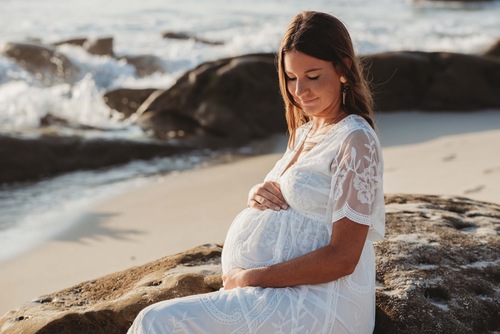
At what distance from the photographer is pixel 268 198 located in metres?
2.96

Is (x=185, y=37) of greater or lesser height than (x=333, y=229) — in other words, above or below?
below

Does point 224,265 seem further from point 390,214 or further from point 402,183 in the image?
point 402,183

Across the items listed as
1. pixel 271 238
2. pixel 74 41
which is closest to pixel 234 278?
pixel 271 238

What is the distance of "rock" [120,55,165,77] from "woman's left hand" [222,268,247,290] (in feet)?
40.6

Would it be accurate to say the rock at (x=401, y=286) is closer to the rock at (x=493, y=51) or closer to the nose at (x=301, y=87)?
the nose at (x=301, y=87)

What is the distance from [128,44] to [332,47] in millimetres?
16786

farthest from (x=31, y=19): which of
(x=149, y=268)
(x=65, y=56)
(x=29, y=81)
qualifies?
(x=149, y=268)

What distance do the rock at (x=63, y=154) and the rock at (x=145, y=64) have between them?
6.81 meters

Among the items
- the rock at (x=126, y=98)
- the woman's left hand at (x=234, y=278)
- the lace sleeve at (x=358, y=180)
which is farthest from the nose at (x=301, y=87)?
the rock at (x=126, y=98)

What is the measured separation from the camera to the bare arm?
2662 mm

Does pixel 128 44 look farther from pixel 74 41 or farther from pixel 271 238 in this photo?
pixel 271 238

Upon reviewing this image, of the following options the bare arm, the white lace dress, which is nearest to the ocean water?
the white lace dress

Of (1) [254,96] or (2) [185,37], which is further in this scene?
(2) [185,37]

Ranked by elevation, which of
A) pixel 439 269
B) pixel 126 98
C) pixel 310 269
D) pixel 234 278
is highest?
pixel 310 269
